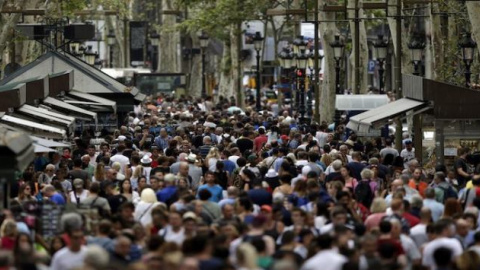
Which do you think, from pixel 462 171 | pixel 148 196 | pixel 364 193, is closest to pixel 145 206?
pixel 148 196

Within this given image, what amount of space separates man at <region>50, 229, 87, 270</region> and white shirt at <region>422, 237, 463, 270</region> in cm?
306

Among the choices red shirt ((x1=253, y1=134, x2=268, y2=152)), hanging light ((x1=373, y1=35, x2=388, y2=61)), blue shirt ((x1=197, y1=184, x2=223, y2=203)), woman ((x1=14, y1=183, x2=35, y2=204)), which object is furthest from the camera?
hanging light ((x1=373, y1=35, x2=388, y2=61))

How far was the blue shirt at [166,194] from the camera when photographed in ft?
70.3

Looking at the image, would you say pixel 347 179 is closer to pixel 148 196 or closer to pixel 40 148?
pixel 148 196

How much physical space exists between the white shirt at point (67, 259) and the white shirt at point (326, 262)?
2028mm

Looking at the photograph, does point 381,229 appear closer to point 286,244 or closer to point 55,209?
point 286,244

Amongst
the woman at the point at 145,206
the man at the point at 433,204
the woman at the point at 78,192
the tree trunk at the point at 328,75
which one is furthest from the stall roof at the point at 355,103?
the man at the point at 433,204

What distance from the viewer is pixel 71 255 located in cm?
1580

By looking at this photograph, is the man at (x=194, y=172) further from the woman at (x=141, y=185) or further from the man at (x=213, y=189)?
the man at (x=213, y=189)

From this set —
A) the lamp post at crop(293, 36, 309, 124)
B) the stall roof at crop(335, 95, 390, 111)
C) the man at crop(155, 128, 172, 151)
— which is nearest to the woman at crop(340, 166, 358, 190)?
the man at crop(155, 128, 172, 151)

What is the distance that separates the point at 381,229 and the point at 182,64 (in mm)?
99009

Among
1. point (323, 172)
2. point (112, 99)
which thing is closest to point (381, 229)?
point (323, 172)

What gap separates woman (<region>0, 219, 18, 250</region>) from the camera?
17.1 m

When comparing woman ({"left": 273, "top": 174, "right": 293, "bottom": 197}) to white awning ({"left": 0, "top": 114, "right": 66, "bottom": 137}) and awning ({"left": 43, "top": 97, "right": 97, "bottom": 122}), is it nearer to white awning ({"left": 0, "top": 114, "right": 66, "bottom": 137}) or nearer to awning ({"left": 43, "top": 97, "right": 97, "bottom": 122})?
white awning ({"left": 0, "top": 114, "right": 66, "bottom": 137})
